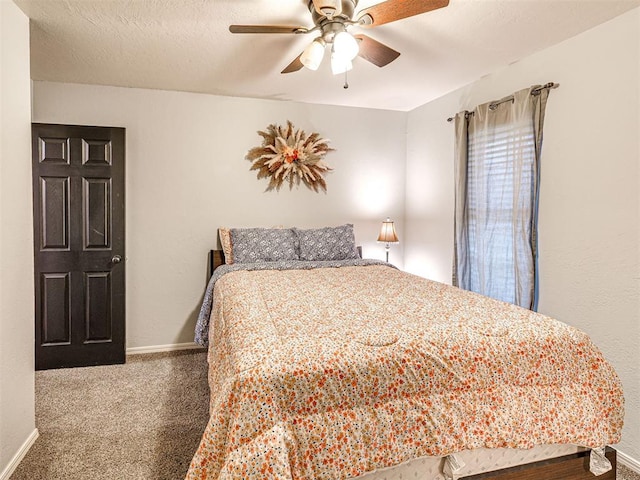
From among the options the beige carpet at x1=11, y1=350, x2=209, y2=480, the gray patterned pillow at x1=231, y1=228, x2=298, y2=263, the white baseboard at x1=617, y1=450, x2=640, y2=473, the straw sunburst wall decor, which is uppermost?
the straw sunburst wall decor

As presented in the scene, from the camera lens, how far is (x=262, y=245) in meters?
3.50

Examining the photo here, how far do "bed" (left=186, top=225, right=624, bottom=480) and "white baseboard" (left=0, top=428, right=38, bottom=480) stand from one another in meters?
1.19

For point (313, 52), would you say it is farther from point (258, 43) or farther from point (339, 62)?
point (258, 43)

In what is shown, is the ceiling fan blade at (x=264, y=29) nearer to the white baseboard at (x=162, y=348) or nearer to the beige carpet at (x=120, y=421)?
the beige carpet at (x=120, y=421)

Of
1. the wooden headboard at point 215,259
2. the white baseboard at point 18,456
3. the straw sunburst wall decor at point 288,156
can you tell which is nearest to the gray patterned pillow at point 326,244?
the straw sunburst wall decor at point 288,156

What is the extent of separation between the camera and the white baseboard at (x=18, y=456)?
188cm

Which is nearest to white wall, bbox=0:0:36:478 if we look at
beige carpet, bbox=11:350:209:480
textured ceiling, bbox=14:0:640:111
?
beige carpet, bbox=11:350:209:480

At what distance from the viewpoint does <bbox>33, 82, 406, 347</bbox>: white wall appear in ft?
11.5

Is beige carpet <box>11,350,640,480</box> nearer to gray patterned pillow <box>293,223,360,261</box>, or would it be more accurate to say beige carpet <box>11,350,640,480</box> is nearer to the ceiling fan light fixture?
gray patterned pillow <box>293,223,360,261</box>

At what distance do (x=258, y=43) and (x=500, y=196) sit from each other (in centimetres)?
206

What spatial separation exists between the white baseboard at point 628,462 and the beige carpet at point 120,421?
0.04 m

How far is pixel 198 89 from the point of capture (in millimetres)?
3547

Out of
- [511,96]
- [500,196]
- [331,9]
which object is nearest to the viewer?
[331,9]

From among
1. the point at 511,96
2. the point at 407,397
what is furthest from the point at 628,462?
the point at 511,96
